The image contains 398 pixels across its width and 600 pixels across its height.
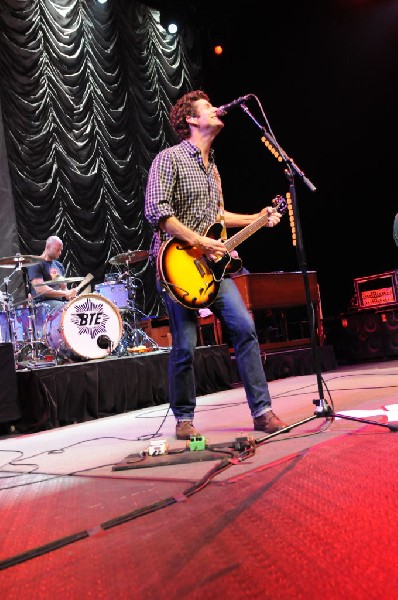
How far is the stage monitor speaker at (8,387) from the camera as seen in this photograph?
5590 millimetres

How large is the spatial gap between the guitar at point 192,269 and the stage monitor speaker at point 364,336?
6987mm

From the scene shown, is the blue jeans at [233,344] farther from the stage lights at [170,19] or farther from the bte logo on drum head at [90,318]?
the stage lights at [170,19]

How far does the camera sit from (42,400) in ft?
19.5

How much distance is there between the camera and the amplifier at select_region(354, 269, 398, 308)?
9789mm

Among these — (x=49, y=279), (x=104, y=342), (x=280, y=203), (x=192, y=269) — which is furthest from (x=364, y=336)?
(x=192, y=269)

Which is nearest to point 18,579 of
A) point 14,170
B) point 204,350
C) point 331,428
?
point 331,428

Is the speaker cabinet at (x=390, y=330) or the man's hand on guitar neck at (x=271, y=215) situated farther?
the speaker cabinet at (x=390, y=330)

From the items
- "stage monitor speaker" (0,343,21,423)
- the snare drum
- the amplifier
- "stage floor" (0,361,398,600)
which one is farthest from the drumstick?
the amplifier

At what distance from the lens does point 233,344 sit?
358 centimetres

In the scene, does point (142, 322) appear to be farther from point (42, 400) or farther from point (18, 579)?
point (18, 579)

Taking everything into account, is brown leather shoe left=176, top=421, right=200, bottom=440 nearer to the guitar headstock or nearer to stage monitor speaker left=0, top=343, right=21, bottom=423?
the guitar headstock

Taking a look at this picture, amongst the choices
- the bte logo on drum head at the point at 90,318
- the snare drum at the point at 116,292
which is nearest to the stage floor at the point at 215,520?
the bte logo on drum head at the point at 90,318

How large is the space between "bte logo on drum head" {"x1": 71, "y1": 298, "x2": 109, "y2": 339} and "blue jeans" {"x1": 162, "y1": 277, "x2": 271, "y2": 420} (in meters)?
3.42

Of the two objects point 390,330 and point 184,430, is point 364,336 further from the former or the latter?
point 184,430
